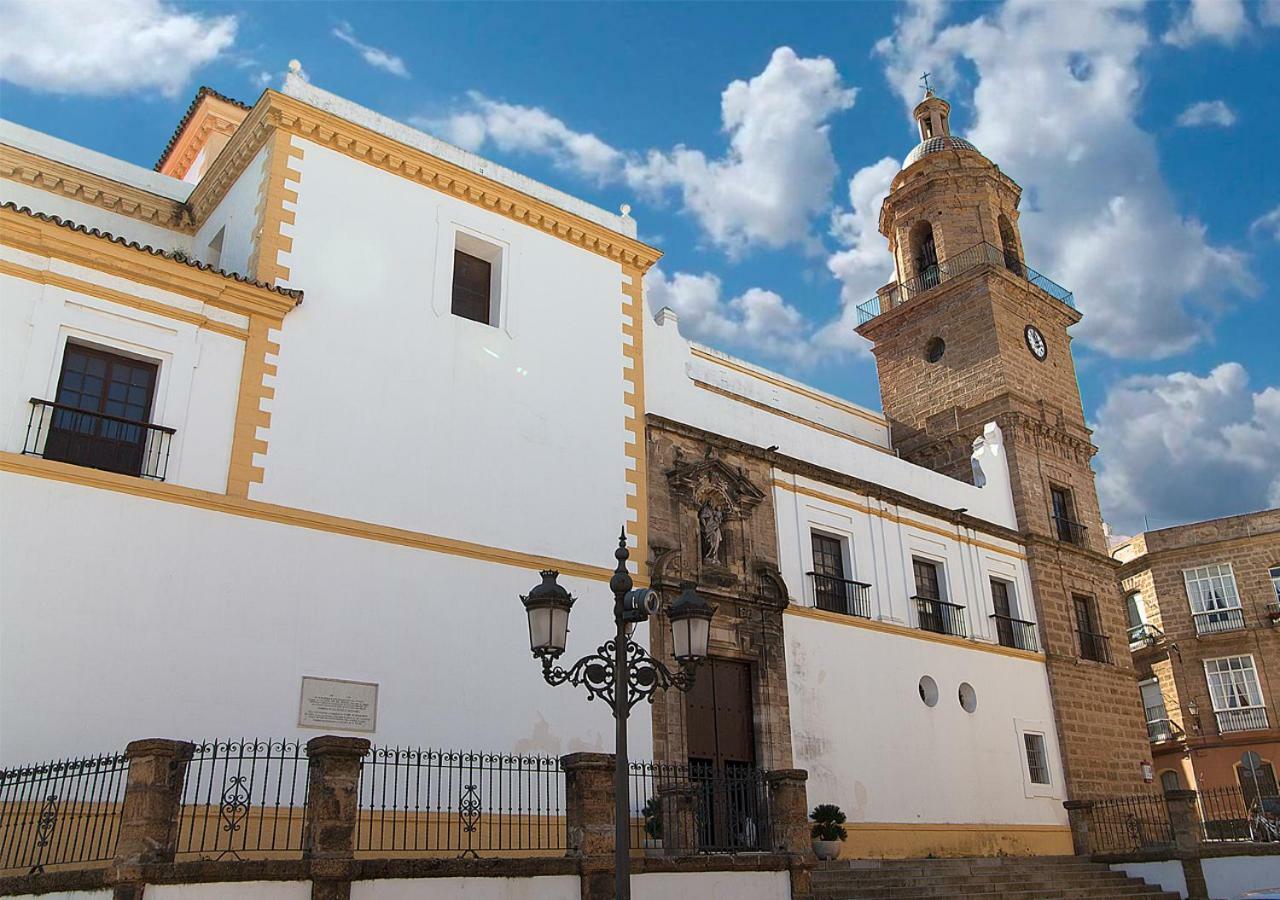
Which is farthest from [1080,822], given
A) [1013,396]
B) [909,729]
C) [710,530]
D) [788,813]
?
[788,813]

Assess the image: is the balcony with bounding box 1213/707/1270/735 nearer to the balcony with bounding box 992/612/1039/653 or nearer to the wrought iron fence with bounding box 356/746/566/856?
the balcony with bounding box 992/612/1039/653

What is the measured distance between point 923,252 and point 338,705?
62.5 feet

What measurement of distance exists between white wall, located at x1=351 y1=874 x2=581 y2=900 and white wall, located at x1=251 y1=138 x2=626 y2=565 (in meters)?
4.87

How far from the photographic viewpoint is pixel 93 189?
1485 cm

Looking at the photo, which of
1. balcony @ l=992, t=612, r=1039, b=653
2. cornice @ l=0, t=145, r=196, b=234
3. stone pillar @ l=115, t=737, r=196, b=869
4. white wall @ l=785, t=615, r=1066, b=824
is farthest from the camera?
balcony @ l=992, t=612, r=1039, b=653

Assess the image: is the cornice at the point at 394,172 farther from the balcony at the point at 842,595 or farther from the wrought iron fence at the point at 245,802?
the wrought iron fence at the point at 245,802

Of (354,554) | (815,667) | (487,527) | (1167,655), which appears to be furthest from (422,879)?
(1167,655)

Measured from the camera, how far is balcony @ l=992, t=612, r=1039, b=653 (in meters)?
20.6

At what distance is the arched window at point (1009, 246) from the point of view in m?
25.2

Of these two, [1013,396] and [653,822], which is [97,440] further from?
[1013,396]

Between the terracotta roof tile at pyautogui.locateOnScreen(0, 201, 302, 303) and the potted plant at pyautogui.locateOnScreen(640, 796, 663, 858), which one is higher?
the terracotta roof tile at pyautogui.locateOnScreen(0, 201, 302, 303)

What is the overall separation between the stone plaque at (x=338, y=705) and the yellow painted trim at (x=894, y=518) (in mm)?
8166

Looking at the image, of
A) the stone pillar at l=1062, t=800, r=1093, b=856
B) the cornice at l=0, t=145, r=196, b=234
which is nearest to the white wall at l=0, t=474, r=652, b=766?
the cornice at l=0, t=145, r=196, b=234

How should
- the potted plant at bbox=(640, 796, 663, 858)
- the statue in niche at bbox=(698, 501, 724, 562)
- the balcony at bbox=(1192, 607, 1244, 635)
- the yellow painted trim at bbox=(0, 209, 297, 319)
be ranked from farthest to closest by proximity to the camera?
1. the balcony at bbox=(1192, 607, 1244, 635)
2. the statue in niche at bbox=(698, 501, 724, 562)
3. the potted plant at bbox=(640, 796, 663, 858)
4. the yellow painted trim at bbox=(0, 209, 297, 319)
